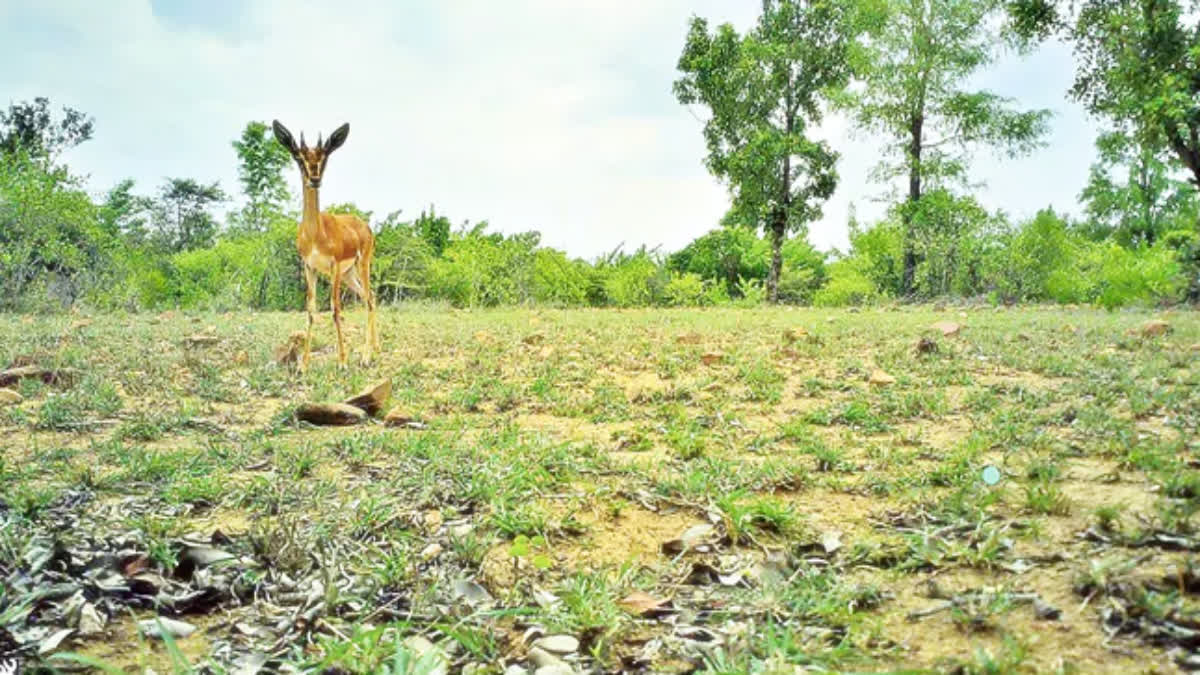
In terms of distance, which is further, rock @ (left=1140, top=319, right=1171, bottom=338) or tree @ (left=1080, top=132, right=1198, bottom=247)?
tree @ (left=1080, top=132, right=1198, bottom=247)

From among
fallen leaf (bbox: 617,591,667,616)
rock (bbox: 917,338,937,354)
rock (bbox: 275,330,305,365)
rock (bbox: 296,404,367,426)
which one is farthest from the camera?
rock (bbox: 917,338,937,354)

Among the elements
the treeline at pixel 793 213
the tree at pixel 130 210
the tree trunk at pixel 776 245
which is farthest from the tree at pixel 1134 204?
the tree at pixel 130 210

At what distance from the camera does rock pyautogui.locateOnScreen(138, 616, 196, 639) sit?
164cm

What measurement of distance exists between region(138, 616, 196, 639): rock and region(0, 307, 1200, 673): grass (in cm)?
4

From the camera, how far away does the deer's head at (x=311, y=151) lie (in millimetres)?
5184

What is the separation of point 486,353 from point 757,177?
54.2 feet

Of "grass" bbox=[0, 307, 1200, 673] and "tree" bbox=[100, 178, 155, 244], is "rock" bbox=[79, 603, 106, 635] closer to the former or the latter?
"grass" bbox=[0, 307, 1200, 673]

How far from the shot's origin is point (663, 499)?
8.45 ft

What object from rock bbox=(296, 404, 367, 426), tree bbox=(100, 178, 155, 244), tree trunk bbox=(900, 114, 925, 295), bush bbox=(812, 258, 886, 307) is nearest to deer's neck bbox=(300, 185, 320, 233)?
rock bbox=(296, 404, 367, 426)

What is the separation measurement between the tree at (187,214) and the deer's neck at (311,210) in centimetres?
3910

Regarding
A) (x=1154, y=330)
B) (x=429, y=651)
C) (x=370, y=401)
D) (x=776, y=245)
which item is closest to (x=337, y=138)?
(x=370, y=401)

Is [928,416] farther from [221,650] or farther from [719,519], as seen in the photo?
[221,650]

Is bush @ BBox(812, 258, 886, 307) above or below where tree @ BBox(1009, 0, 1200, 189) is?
below

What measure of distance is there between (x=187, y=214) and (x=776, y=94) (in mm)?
35959
